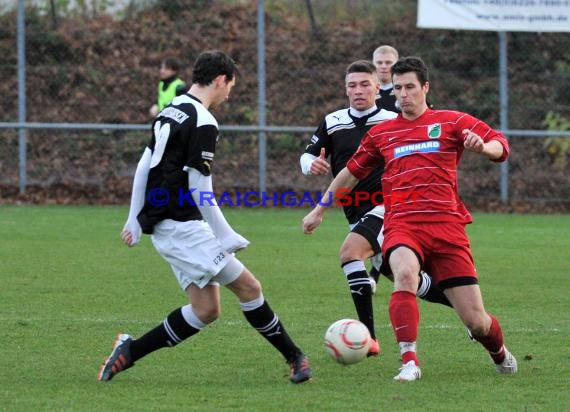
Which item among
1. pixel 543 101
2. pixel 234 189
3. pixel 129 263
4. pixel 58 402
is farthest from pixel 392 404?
pixel 543 101

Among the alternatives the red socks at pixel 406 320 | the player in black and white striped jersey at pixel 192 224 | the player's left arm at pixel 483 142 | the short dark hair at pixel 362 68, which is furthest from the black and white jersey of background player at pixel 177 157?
the short dark hair at pixel 362 68

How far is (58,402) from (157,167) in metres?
1.36

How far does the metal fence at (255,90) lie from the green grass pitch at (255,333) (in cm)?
357

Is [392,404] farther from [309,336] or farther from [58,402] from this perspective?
[309,336]

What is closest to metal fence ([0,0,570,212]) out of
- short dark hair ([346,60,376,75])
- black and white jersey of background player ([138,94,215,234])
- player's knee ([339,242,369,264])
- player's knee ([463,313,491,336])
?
short dark hair ([346,60,376,75])

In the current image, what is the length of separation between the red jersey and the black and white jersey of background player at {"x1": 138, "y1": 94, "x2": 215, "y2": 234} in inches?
42.5

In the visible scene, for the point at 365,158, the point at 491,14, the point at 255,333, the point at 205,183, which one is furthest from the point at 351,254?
the point at 491,14

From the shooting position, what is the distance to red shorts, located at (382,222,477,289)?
6.40 m

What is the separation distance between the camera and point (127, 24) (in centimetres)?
1967

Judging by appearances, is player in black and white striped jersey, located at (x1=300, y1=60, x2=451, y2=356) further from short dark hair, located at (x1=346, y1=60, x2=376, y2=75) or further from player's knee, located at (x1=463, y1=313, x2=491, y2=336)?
player's knee, located at (x1=463, y1=313, x2=491, y2=336)

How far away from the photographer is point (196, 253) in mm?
6176

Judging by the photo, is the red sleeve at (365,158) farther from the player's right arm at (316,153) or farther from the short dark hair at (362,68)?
Result: the short dark hair at (362,68)

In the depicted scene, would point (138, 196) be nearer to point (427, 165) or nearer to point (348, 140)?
point (427, 165)

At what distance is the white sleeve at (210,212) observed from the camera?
20.0 feet
